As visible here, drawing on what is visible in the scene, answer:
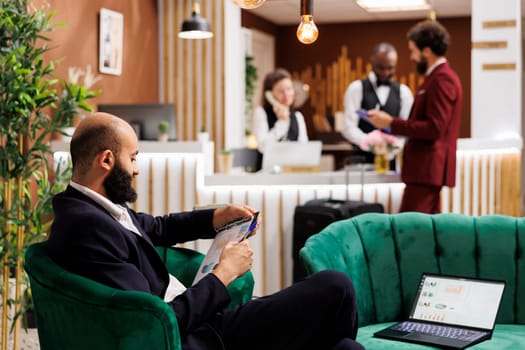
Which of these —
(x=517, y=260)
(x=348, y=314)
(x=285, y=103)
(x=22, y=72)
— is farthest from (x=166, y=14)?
(x=348, y=314)

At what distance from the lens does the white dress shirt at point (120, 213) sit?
2400 millimetres

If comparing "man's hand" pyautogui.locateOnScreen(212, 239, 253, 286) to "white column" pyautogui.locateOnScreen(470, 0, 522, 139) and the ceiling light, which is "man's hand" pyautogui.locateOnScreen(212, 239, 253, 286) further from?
the ceiling light

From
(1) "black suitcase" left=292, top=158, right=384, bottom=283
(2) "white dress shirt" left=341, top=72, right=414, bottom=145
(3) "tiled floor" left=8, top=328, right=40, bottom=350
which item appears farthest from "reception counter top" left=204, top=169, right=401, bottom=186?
(2) "white dress shirt" left=341, top=72, right=414, bottom=145

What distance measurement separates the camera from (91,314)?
2.24 meters

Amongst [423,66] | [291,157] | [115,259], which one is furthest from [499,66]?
[115,259]

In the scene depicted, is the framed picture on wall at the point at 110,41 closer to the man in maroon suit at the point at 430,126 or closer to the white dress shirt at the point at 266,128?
the white dress shirt at the point at 266,128

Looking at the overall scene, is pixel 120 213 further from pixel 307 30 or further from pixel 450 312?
pixel 450 312

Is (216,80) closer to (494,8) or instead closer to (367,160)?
(367,160)

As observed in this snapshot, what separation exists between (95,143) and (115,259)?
372 mm

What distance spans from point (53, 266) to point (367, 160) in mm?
4458

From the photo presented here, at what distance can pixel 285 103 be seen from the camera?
6.40 m

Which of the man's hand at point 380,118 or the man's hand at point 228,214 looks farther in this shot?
the man's hand at point 380,118

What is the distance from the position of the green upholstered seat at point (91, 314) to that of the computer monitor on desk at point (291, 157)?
10.4 ft

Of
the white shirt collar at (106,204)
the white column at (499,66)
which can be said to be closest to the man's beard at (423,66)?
the white column at (499,66)
